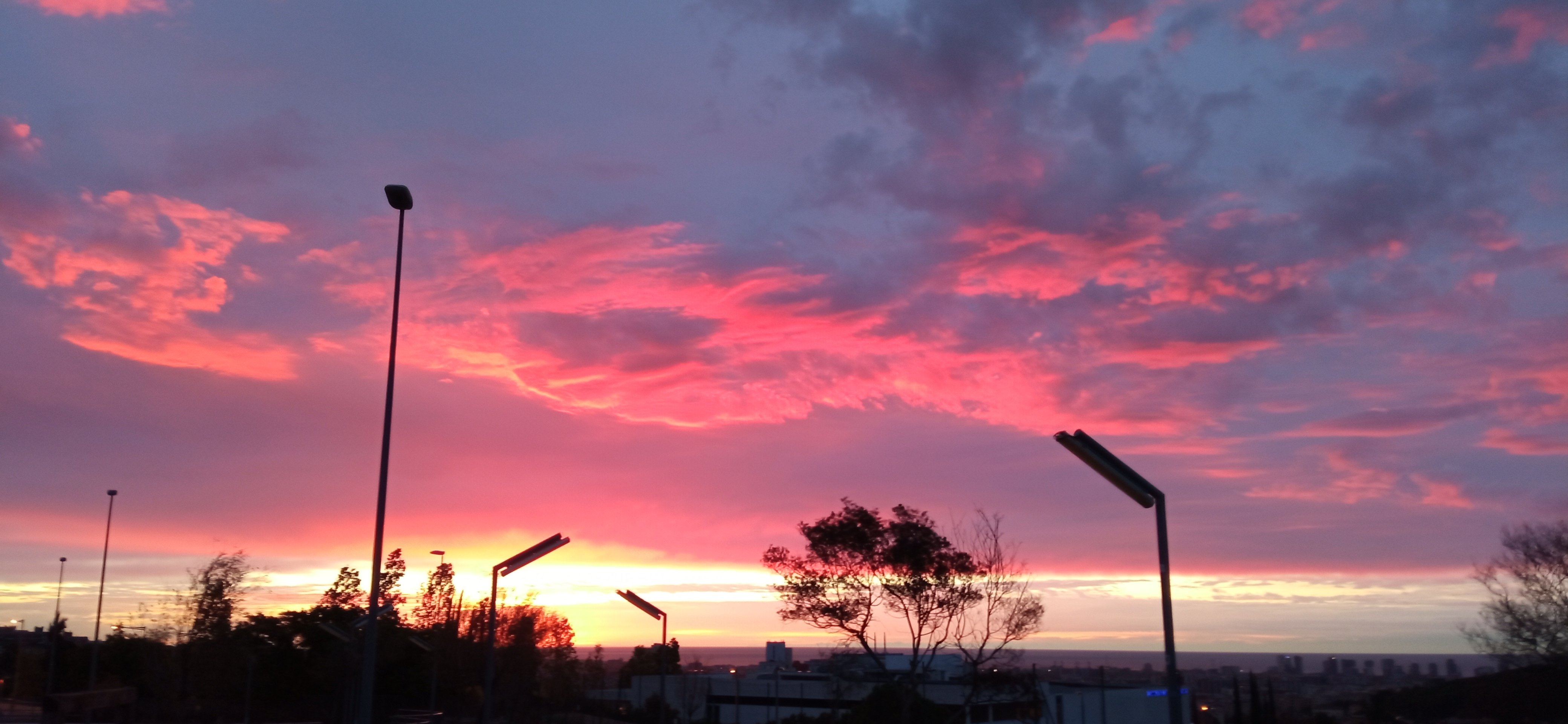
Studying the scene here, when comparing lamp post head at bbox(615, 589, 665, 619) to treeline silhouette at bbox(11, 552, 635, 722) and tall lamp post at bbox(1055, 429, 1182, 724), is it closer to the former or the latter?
treeline silhouette at bbox(11, 552, 635, 722)

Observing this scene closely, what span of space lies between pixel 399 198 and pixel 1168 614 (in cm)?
1366

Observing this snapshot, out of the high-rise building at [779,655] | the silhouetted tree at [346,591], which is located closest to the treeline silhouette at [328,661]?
the silhouetted tree at [346,591]

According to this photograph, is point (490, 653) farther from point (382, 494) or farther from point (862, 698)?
point (862, 698)

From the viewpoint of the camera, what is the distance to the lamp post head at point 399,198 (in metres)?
18.5

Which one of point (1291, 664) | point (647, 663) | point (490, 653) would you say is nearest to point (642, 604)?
point (490, 653)

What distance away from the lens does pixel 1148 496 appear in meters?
12.7

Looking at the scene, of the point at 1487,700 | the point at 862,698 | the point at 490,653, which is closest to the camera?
the point at 490,653

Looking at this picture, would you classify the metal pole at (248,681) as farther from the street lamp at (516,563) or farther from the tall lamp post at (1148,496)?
the tall lamp post at (1148,496)

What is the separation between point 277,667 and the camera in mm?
49688

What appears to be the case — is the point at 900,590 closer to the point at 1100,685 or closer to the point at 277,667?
the point at 1100,685

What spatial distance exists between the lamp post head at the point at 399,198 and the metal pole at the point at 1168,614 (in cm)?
1292

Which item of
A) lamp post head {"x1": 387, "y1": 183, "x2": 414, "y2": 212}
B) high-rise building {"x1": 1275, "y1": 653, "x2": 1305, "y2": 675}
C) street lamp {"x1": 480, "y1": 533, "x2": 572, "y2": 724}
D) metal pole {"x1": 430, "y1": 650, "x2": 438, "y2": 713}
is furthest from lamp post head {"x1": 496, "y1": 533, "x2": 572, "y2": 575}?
high-rise building {"x1": 1275, "y1": 653, "x2": 1305, "y2": 675}

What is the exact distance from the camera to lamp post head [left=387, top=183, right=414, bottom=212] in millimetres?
18453

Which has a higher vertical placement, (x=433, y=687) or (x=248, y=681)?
(x=248, y=681)
